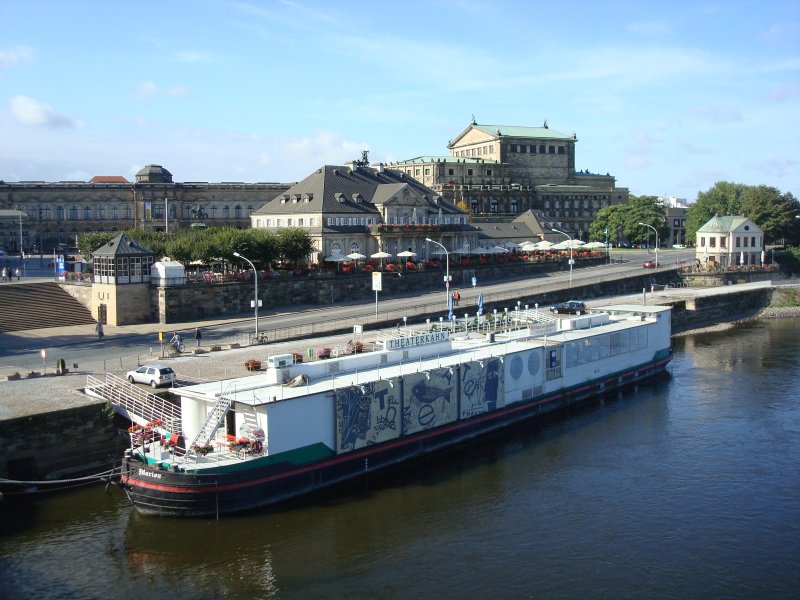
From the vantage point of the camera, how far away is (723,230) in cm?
11100

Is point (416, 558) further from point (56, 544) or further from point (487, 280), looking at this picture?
point (487, 280)

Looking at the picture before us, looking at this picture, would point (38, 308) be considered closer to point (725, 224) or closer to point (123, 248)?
point (123, 248)

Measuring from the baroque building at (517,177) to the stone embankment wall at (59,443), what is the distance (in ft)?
336

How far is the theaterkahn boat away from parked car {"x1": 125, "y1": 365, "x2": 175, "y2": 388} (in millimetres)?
1085

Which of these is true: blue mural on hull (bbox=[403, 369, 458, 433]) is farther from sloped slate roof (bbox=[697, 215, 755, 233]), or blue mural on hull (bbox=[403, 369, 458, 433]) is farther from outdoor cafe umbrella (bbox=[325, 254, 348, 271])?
sloped slate roof (bbox=[697, 215, 755, 233])

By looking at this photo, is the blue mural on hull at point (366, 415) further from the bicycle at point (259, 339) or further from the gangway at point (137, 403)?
the bicycle at point (259, 339)

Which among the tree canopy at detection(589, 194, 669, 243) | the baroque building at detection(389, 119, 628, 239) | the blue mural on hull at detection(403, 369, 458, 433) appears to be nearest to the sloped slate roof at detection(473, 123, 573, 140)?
the baroque building at detection(389, 119, 628, 239)

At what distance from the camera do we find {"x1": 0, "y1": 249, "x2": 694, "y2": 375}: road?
49.7m

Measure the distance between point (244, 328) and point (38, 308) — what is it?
16.2 metres

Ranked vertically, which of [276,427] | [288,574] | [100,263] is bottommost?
[288,574]

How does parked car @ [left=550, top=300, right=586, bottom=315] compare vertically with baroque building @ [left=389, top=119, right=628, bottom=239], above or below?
below

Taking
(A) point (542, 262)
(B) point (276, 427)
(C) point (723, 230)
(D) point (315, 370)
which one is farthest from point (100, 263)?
(C) point (723, 230)

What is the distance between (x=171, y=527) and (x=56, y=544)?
13.4ft

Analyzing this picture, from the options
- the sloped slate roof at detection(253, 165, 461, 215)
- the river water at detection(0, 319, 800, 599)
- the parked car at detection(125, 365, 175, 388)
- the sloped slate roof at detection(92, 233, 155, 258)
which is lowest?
the river water at detection(0, 319, 800, 599)
